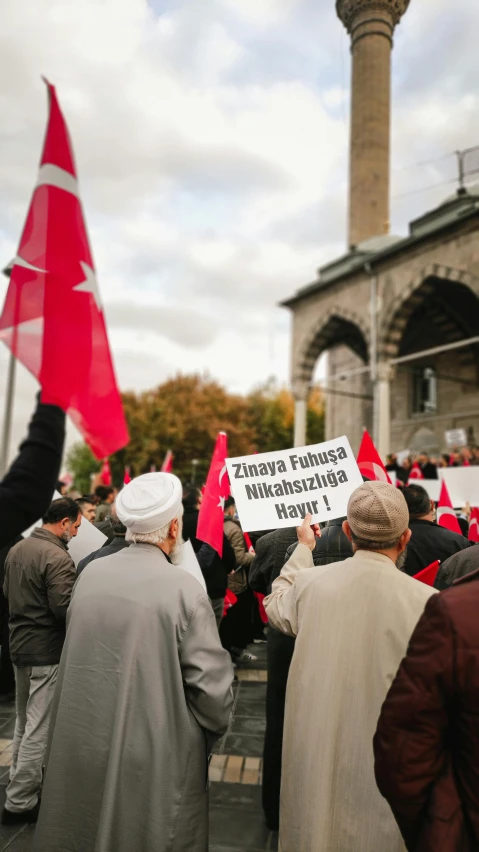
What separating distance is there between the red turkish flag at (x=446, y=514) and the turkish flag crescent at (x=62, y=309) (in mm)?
4192

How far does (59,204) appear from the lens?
7.48 feet

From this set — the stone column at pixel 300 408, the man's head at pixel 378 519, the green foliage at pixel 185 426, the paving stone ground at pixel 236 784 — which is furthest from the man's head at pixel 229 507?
the green foliage at pixel 185 426

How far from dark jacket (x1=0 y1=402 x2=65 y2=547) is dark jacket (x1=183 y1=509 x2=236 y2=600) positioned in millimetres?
3928

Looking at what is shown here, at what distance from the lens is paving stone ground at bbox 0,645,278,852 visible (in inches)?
124

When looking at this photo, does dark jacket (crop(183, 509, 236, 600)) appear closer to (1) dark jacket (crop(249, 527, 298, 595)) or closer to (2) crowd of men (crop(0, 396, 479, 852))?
(1) dark jacket (crop(249, 527, 298, 595))

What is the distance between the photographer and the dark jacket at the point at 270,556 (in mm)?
3762

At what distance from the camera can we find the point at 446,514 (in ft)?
18.5

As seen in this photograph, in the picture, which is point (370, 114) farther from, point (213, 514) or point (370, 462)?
point (213, 514)

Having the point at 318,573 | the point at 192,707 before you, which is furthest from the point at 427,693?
the point at 192,707

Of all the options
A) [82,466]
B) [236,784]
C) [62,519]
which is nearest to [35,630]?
[62,519]

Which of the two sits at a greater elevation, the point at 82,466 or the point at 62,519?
the point at 82,466

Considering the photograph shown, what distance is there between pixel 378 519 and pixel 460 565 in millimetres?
1614

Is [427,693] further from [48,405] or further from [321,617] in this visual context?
[48,405]

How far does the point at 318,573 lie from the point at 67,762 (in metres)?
1.09
